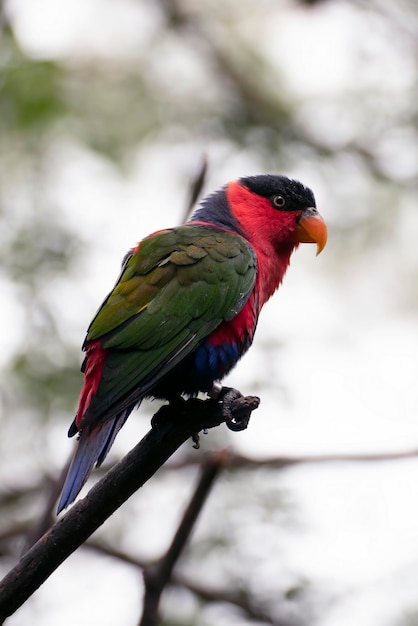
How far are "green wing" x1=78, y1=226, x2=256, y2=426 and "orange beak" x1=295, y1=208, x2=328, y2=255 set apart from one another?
478mm

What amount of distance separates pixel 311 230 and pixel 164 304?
3.87 feet

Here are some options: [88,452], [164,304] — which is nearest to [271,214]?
[164,304]

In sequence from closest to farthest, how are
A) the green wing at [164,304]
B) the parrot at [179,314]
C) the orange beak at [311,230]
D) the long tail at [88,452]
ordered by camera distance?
the long tail at [88,452] < the parrot at [179,314] < the green wing at [164,304] < the orange beak at [311,230]

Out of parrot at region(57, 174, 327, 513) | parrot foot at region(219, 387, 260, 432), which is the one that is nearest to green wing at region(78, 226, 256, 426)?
parrot at region(57, 174, 327, 513)

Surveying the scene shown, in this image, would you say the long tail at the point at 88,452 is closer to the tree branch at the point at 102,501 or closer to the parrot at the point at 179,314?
the parrot at the point at 179,314

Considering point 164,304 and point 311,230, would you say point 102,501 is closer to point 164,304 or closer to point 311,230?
point 164,304

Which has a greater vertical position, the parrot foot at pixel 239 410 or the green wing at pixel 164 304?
the green wing at pixel 164 304

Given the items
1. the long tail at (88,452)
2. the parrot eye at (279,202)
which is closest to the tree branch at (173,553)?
the long tail at (88,452)

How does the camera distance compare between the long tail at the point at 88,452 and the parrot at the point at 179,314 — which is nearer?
the long tail at the point at 88,452

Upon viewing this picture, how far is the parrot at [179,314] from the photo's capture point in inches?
128

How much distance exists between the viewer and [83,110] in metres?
7.51

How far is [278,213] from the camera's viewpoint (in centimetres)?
467

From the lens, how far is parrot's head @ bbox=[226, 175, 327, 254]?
4.62 m

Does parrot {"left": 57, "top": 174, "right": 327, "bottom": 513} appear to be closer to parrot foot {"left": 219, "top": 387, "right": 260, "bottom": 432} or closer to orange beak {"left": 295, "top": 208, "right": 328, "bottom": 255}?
orange beak {"left": 295, "top": 208, "right": 328, "bottom": 255}
